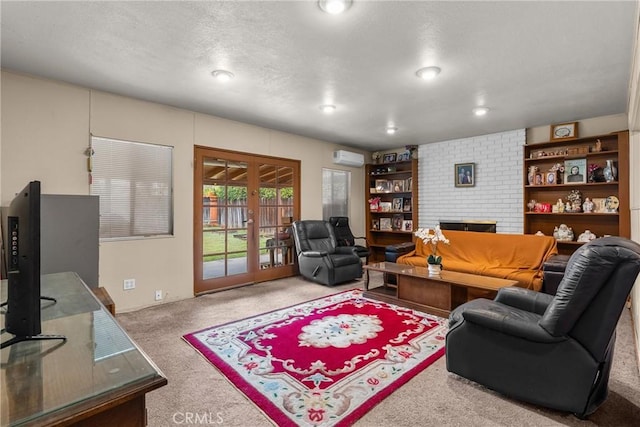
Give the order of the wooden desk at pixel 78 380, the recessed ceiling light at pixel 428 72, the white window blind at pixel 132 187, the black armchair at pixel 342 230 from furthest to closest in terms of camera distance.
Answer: the black armchair at pixel 342 230, the white window blind at pixel 132 187, the recessed ceiling light at pixel 428 72, the wooden desk at pixel 78 380

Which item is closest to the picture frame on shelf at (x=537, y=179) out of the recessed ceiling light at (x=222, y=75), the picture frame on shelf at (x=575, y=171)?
the picture frame on shelf at (x=575, y=171)

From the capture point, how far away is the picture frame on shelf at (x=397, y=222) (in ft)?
20.9

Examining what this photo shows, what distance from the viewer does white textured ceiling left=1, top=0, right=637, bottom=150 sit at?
203cm

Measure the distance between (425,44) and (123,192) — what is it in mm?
3384

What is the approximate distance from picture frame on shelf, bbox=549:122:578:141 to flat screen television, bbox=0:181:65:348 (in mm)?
5614

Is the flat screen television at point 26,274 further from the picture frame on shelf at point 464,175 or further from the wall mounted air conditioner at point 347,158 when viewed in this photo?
the picture frame on shelf at point 464,175

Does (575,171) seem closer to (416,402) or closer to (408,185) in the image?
(408,185)

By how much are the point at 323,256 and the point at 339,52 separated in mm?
2857

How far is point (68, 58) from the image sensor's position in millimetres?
2643

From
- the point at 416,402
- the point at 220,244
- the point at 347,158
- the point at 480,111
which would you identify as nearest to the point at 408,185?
the point at 347,158

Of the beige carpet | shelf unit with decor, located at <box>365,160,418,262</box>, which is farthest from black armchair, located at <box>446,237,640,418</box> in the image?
shelf unit with decor, located at <box>365,160,418,262</box>

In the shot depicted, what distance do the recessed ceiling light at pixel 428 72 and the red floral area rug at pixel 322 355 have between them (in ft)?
7.65

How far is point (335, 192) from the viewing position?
6152 millimetres

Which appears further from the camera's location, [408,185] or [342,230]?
[408,185]
